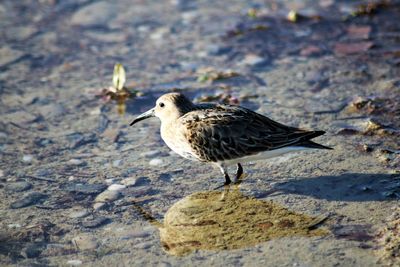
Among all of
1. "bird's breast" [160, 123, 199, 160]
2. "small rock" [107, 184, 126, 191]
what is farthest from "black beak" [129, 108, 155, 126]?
"small rock" [107, 184, 126, 191]

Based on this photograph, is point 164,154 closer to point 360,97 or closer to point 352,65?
point 360,97

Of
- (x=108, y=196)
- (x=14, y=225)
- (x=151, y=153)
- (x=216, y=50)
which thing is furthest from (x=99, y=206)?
(x=216, y=50)

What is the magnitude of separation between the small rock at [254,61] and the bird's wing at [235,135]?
2.87 meters

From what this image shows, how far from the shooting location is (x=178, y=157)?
804cm

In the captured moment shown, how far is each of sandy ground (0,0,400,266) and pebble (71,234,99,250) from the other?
0.06 feet

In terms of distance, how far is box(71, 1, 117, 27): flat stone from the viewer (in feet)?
38.3

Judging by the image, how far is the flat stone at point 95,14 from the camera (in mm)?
11688

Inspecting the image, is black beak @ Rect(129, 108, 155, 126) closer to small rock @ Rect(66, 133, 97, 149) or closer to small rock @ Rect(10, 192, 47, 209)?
small rock @ Rect(66, 133, 97, 149)

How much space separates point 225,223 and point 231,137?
1063 millimetres

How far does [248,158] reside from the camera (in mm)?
7277

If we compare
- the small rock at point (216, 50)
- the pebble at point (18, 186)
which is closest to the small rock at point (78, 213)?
the pebble at point (18, 186)

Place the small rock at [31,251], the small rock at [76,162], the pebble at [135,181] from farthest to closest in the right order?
the small rock at [76,162] < the pebble at [135,181] < the small rock at [31,251]

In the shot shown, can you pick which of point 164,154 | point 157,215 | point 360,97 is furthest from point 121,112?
point 360,97

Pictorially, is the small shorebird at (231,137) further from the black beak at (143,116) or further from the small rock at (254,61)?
the small rock at (254,61)
